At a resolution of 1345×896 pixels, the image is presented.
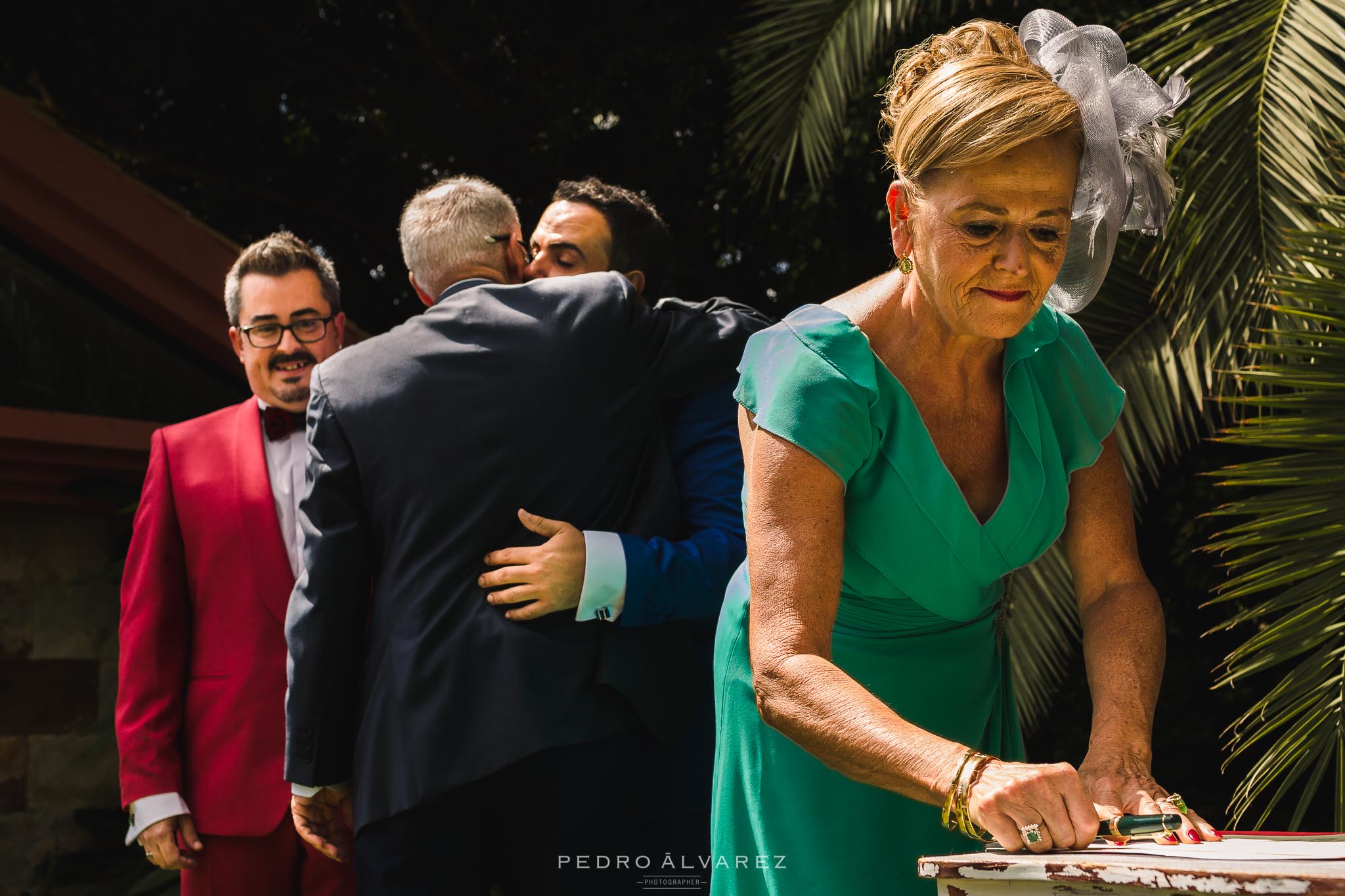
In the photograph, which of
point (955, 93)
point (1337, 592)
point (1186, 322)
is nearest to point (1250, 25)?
point (1186, 322)

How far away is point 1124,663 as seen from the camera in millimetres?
1762

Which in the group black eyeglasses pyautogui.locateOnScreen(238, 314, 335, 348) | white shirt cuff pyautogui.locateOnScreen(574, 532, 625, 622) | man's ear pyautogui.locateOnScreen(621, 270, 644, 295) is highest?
man's ear pyautogui.locateOnScreen(621, 270, 644, 295)

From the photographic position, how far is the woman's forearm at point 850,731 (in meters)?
1.41

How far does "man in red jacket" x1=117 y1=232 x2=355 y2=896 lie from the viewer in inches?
120

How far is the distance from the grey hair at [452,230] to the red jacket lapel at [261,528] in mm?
672

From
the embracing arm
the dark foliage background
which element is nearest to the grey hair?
the embracing arm

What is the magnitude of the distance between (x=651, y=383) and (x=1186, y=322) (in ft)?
7.70

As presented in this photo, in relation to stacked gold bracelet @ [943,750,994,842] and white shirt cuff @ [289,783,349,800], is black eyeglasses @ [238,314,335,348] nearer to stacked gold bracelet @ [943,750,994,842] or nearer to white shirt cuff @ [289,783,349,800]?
white shirt cuff @ [289,783,349,800]

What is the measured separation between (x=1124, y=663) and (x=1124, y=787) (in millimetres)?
243

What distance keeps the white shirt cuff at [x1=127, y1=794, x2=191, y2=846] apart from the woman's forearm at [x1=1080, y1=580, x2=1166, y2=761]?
2128 mm

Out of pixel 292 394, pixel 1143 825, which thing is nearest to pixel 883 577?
pixel 1143 825

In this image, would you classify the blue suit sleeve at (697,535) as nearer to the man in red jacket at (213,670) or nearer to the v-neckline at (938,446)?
the v-neckline at (938,446)

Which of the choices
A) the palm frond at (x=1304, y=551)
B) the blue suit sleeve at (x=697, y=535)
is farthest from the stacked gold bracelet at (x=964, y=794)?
the palm frond at (x=1304, y=551)

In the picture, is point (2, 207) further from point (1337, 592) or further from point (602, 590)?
point (1337, 592)
